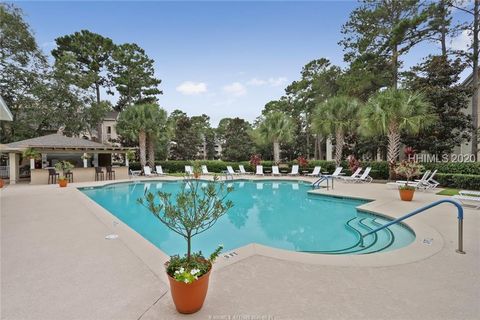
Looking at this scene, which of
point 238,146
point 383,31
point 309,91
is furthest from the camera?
point 238,146

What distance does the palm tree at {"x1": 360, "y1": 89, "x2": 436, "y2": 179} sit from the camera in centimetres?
1317

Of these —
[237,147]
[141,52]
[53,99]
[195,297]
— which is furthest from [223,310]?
[237,147]

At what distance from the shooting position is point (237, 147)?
34.5 m

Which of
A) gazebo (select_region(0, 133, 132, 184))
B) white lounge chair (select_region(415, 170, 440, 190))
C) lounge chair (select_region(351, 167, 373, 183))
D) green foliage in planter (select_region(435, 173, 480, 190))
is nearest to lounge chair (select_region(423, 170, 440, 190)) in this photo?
white lounge chair (select_region(415, 170, 440, 190))

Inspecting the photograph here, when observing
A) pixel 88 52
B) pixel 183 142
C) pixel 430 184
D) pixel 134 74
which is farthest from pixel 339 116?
pixel 88 52

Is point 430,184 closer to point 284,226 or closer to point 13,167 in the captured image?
point 284,226

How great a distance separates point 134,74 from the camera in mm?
26312

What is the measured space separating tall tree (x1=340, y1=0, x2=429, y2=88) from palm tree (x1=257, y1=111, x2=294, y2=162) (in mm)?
7347

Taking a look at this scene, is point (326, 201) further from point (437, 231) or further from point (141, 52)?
point (141, 52)

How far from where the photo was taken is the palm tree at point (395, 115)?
13.2 meters

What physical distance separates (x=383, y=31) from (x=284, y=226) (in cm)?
1846

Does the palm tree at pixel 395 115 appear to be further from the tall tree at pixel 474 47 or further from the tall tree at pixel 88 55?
the tall tree at pixel 88 55

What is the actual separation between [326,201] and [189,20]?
430 inches

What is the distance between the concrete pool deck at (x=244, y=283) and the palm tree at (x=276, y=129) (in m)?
16.2
